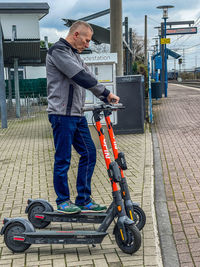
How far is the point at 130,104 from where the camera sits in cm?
1130

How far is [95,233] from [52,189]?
2.51 m

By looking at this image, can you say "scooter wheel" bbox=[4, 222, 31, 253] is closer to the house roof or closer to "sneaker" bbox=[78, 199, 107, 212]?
"sneaker" bbox=[78, 199, 107, 212]

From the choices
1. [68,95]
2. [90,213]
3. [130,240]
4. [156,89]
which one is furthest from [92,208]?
[156,89]

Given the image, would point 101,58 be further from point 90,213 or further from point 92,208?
point 90,213

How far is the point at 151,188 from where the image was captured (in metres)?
6.02

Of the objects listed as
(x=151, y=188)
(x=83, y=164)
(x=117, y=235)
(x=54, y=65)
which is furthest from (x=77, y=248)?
(x=151, y=188)

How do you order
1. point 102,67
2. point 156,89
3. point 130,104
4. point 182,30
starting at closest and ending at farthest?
point 102,67 < point 130,104 < point 156,89 < point 182,30

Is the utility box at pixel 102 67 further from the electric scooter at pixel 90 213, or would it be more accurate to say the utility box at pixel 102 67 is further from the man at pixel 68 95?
the electric scooter at pixel 90 213

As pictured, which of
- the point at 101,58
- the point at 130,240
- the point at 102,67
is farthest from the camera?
the point at 102,67

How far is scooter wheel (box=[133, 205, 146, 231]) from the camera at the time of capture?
4.20 metres

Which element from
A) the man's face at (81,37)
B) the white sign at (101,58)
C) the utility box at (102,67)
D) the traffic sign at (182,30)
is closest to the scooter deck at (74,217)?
the man's face at (81,37)

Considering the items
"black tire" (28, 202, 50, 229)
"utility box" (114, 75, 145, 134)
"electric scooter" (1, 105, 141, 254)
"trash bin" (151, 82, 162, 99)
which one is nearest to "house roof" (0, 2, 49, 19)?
"trash bin" (151, 82, 162, 99)

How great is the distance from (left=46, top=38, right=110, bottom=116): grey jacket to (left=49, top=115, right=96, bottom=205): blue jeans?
0.34ft

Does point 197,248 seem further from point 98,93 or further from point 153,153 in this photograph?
point 153,153
